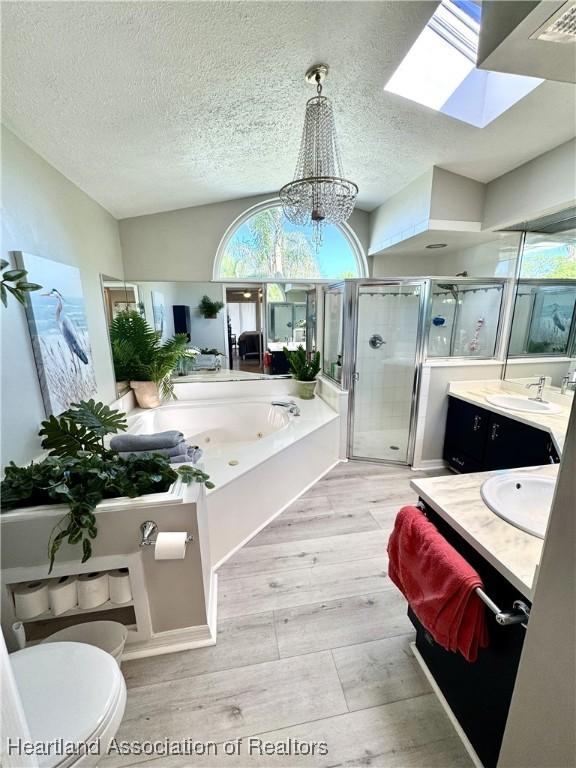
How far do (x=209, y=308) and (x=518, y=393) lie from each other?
3.32m

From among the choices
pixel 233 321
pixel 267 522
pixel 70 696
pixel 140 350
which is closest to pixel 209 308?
pixel 233 321

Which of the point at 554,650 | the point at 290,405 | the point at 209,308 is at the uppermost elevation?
the point at 209,308

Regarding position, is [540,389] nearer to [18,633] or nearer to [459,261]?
[459,261]

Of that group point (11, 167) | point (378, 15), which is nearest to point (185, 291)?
point (11, 167)

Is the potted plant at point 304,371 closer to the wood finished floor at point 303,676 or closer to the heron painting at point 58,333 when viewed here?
the wood finished floor at point 303,676

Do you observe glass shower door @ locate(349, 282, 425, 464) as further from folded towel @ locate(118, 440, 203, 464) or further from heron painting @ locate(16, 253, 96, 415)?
heron painting @ locate(16, 253, 96, 415)

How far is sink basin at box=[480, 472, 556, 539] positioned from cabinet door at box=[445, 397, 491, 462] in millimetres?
1461

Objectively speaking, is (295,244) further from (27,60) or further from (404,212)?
(27,60)

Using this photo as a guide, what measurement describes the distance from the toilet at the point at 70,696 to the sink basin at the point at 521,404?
2.88 meters

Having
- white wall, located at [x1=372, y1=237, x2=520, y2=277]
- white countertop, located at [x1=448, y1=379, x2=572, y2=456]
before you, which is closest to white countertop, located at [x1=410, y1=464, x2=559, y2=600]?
white countertop, located at [x1=448, y1=379, x2=572, y2=456]

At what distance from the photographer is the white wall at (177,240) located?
3189 mm

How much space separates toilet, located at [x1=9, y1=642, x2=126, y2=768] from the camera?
32.1 inches

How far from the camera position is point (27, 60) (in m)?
1.19

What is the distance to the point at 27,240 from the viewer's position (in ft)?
5.32
